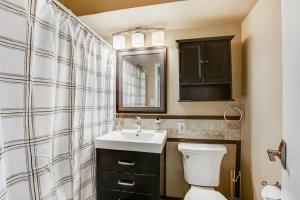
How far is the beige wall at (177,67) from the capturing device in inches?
74.9

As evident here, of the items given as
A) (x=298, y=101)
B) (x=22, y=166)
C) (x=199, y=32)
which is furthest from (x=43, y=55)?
(x=199, y=32)

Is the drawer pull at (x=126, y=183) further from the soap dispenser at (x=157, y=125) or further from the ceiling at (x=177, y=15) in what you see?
the ceiling at (x=177, y=15)

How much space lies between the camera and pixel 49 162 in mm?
1083

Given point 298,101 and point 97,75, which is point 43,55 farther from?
point 298,101

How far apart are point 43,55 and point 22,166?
64 cm

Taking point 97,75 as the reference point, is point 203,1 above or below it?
above

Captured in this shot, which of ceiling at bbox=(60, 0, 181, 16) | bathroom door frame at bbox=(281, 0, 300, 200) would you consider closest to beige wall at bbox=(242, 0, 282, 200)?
bathroom door frame at bbox=(281, 0, 300, 200)

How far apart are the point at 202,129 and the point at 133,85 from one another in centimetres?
97

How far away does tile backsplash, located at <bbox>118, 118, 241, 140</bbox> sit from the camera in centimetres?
191

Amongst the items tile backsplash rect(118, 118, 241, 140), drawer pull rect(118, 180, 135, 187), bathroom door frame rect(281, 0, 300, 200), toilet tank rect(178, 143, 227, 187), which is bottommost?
drawer pull rect(118, 180, 135, 187)

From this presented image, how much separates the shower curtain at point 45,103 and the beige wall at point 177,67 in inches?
34.9

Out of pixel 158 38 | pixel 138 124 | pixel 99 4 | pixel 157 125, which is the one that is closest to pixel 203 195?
pixel 157 125

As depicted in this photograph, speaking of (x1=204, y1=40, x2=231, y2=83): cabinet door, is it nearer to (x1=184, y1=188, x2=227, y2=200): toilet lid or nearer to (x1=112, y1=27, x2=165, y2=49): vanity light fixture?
(x1=112, y1=27, x2=165, y2=49): vanity light fixture

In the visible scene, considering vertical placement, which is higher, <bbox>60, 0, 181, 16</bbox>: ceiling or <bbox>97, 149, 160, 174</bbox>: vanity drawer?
<bbox>60, 0, 181, 16</bbox>: ceiling
